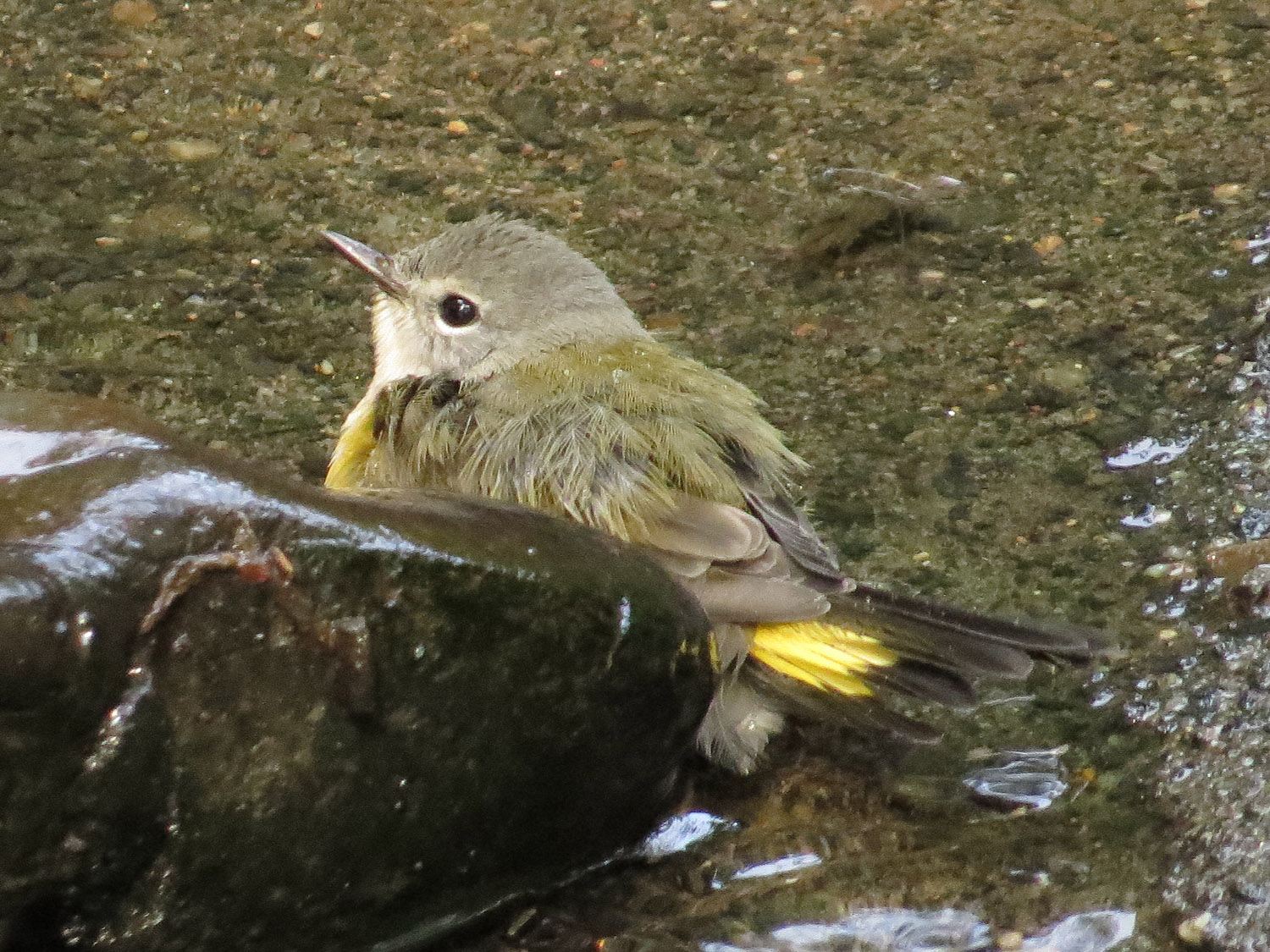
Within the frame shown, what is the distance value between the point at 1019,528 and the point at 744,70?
7.40 ft

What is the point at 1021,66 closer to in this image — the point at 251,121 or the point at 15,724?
the point at 251,121

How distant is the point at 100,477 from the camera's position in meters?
2.05

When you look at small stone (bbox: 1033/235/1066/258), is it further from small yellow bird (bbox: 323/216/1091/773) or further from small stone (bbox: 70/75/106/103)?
small stone (bbox: 70/75/106/103)

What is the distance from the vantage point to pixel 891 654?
2.73m

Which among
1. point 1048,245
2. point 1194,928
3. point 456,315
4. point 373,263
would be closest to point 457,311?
point 456,315

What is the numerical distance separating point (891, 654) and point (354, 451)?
1158 millimetres

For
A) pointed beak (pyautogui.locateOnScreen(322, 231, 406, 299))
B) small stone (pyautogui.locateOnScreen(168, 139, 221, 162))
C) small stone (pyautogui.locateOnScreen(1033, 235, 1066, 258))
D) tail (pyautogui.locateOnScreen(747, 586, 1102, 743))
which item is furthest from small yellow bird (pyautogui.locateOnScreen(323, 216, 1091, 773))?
small stone (pyautogui.locateOnScreen(168, 139, 221, 162))

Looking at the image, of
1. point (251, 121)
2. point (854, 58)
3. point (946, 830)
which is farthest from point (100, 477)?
point (854, 58)

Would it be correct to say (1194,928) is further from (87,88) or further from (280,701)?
(87,88)

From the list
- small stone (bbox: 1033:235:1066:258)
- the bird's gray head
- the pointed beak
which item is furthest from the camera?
small stone (bbox: 1033:235:1066:258)

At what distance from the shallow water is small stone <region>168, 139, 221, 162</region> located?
2cm

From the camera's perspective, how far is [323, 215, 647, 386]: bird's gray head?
11.1 feet

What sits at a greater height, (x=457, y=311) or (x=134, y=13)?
(x=134, y=13)

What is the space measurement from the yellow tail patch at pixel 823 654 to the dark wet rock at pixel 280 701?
1.02 ft
